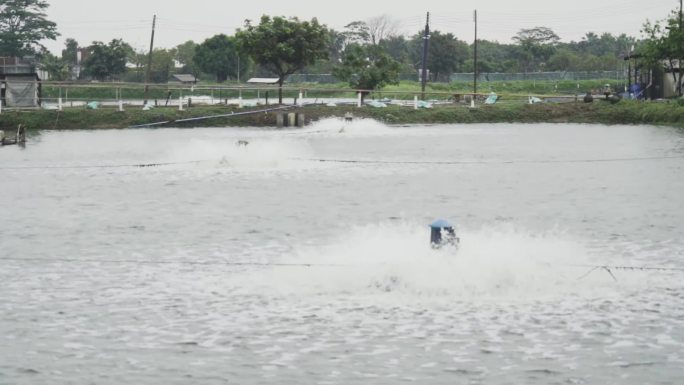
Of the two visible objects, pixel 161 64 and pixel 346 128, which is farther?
pixel 161 64

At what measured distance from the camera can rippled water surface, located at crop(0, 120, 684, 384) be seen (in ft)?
54.6

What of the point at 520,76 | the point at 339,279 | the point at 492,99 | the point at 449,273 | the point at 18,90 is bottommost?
the point at 339,279

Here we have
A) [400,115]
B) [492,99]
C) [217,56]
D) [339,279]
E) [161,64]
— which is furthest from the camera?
[161,64]

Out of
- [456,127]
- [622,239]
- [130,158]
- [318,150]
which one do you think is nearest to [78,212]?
[622,239]

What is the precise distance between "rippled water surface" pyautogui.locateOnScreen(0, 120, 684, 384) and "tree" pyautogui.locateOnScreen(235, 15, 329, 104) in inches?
1991

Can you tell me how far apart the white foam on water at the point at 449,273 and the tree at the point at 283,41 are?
73.9 m

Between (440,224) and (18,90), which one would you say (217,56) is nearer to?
(18,90)

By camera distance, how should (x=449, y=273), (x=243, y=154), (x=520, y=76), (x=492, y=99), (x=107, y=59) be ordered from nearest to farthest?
(x=449, y=273)
(x=243, y=154)
(x=492, y=99)
(x=107, y=59)
(x=520, y=76)

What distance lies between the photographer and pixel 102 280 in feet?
75.5

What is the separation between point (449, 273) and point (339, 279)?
2.03 m

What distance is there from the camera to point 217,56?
162m

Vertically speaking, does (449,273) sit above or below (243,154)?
above

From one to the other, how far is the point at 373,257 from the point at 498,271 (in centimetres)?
336

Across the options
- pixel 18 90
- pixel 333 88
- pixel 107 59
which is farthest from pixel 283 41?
pixel 107 59
